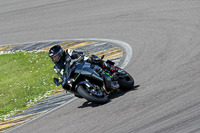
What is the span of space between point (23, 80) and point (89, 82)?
483 centimetres

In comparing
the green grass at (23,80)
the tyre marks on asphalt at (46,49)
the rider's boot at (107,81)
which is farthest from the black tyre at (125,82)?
the green grass at (23,80)

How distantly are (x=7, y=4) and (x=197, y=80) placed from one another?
16.2m

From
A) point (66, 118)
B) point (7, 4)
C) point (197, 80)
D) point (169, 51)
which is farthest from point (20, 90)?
point (7, 4)

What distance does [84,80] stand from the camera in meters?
9.67

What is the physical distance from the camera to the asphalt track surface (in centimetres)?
827

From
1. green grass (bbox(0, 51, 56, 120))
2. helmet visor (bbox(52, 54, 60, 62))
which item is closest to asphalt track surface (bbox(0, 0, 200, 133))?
helmet visor (bbox(52, 54, 60, 62))

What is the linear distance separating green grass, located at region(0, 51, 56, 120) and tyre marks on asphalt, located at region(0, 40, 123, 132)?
18.2 inches

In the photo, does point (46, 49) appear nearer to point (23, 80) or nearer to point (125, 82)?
point (23, 80)

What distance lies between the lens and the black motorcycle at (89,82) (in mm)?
9383

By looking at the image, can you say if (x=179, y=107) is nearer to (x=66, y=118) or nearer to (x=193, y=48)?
(x=66, y=118)

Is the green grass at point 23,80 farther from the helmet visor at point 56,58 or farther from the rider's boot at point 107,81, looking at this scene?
the rider's boot at point 107,81

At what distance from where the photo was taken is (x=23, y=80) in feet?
45.3

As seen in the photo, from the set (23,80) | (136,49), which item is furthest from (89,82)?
(23,80)

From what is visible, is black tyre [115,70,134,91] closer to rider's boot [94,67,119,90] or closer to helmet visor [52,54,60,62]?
rider's boot [94,67,119,90]
